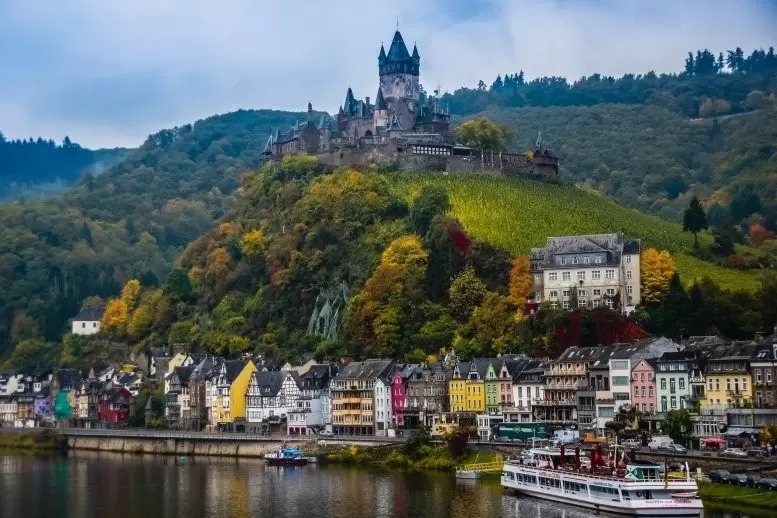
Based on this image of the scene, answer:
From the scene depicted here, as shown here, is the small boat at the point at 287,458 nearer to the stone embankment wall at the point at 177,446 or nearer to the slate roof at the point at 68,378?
the stone embankment wall at the point at 177,446

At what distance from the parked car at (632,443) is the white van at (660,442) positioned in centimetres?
83

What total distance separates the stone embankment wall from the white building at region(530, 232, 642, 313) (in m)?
25.2

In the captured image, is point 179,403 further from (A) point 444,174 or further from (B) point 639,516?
(B) point 639,516

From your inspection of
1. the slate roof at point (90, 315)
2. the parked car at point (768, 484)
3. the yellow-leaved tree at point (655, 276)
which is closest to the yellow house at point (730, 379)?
the parked car at point (768, 484)

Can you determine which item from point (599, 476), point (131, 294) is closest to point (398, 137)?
point (131, 294)

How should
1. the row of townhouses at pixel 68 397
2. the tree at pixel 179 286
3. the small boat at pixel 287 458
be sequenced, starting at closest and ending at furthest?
the small boat at pixel 287 458
the row of townhouses at pixel 68 397
the tree at pixel 179 286

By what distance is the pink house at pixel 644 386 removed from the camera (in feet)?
296

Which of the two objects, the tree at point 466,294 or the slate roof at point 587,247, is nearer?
the slate roof at point 587,247

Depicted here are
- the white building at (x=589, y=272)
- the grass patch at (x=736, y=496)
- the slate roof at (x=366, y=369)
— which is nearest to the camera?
the grass patch at (x=736, y=496)

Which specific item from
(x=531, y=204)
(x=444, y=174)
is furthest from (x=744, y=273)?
(x=444, y=174)

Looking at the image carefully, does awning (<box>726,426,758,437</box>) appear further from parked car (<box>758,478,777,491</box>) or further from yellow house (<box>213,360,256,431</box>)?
yellow house (<box>213,360,256,431</box>)

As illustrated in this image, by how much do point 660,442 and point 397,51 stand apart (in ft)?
318

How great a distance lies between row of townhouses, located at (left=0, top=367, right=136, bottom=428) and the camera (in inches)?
5236

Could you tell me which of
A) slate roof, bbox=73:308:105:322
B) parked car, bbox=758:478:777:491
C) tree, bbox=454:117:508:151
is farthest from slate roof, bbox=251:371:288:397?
parked car, bbox=758:478:777:491
